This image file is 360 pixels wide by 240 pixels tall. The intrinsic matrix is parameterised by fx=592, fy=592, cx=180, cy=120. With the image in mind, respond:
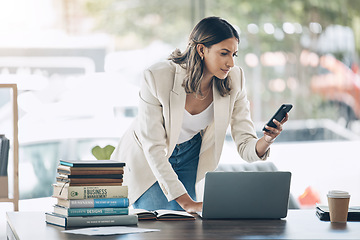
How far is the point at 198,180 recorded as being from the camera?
2.61 m

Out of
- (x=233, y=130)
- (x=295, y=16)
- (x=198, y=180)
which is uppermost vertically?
(x=295, y=16)

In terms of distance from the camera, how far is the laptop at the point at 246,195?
2033mm

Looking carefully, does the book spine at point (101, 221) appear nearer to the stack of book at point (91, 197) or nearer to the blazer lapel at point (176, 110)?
the stack of book at point (91, 197)

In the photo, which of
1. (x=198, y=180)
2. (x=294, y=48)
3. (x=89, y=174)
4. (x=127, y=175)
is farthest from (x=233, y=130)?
(x=294, y=48)

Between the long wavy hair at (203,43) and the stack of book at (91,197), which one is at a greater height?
the long wavy hair at (203,43)

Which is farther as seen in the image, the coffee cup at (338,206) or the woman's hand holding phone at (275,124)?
the woman's hand holding phone at (275,124)

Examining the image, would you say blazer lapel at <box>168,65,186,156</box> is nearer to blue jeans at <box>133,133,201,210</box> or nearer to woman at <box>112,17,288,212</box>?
woman at <box>112,17,288,212</box>

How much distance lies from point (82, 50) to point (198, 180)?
201 cm

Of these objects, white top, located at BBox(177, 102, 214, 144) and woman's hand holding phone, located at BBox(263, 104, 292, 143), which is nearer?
woman's hand holding phone, located at BBox(263, 104, 292, 143)

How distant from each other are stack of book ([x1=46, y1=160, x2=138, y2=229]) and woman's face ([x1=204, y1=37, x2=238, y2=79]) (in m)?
0.62

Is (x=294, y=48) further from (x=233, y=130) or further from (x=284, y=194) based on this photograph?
(x=284, y=194)

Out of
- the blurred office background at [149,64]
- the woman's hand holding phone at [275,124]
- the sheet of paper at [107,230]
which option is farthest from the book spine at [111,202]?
the blurred office background at [149,64]

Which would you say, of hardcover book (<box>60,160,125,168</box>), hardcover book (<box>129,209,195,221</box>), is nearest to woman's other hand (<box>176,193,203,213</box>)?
hardcover book (<box>129,209,195,221</box>)

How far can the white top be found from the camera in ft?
Result: 8.19
